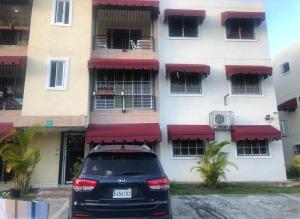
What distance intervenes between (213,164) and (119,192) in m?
9.61

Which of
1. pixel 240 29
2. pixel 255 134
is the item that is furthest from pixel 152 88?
pixel 240 29

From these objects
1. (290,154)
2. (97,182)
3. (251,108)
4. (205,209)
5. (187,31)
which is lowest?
(205,209)

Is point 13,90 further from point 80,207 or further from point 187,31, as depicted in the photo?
point 80,207

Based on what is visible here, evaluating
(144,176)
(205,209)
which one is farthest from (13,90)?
(144,176)

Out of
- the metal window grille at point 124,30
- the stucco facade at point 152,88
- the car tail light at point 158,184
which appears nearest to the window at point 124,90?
the stucco facade at point 152,88

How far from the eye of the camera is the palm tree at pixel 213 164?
47.9 feet

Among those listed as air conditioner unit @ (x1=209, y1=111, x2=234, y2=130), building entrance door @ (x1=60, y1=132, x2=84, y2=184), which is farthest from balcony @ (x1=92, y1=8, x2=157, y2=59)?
building entrance door @ (x1=60, y1=132, x2=84, y2=184)

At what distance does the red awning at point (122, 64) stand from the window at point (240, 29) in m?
5.49

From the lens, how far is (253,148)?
55.7 feet

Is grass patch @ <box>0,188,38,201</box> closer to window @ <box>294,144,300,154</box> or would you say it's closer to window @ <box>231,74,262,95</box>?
window @ <box>231,74,262,95</box>

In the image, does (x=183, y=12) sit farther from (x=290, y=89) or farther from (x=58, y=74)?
(x=290, y=89)

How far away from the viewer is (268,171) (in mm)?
16625

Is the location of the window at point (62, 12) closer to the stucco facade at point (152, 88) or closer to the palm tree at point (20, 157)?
the stucco facade at point (152, 88)

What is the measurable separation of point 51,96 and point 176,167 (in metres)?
7.33
